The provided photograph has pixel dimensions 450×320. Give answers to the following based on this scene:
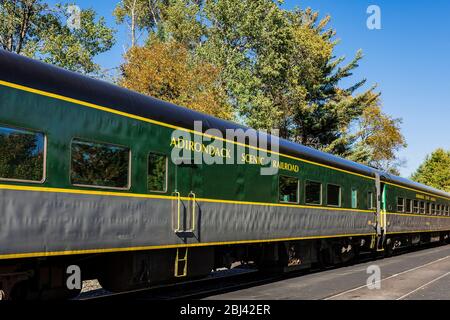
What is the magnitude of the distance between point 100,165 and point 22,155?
1378mm

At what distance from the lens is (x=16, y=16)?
2505cm

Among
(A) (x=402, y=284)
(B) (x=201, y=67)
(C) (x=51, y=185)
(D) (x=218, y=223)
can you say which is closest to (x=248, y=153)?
(D) (x=218, y=223)

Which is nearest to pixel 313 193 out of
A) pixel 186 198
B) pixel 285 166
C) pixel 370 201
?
pixel 285 166

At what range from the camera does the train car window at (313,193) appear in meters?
13.7

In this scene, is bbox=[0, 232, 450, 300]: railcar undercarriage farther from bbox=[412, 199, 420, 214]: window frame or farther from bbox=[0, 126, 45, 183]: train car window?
bbox=[412, 199, 420, 214]: window frame

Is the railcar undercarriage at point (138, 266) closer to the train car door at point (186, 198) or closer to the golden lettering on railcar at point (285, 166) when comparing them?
the train car door at point (186, 198)

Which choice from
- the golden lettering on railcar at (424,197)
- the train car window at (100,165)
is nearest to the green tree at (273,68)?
the golden lettering on railcar at (424,197)

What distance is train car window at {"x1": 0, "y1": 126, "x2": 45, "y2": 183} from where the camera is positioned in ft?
19.8

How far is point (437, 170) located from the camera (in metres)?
89.1

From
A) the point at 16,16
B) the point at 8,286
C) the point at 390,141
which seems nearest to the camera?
the point at 8,286

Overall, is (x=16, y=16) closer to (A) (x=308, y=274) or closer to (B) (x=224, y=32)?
(B) (x=224, y=32)

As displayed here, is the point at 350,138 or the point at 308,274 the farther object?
the point at 350,138

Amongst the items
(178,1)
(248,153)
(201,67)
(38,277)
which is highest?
(178,1)

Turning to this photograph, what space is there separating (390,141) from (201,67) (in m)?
32.3
